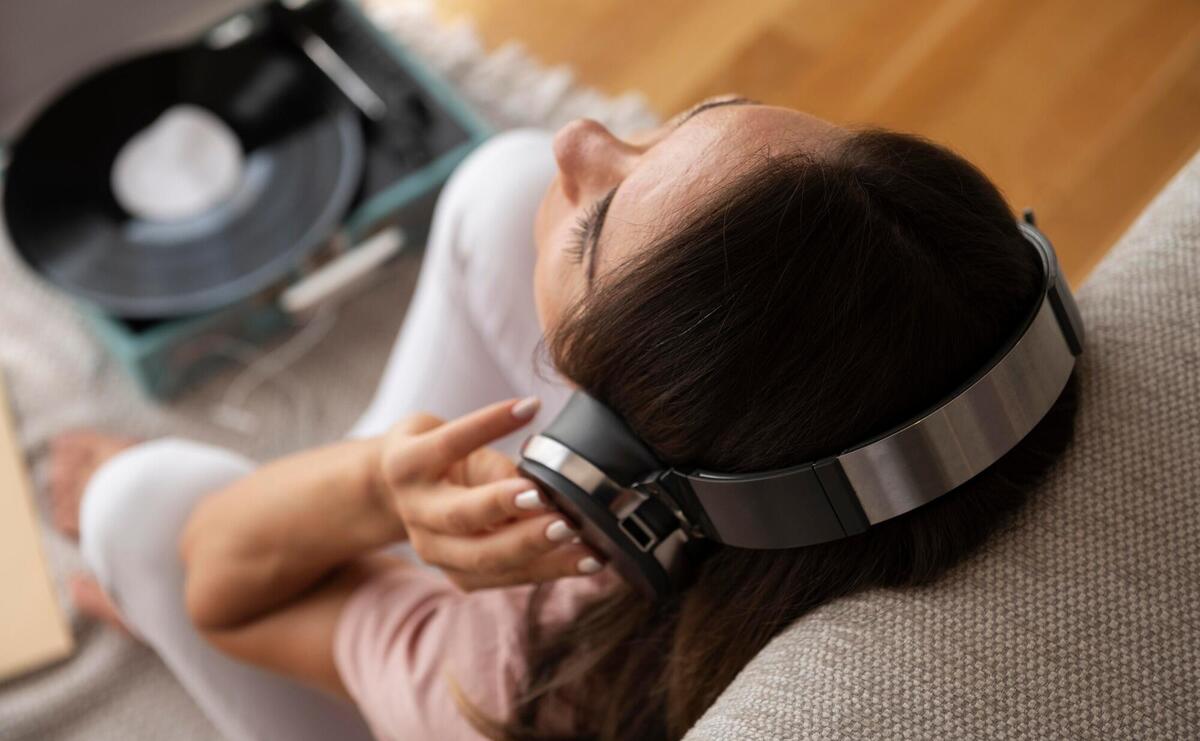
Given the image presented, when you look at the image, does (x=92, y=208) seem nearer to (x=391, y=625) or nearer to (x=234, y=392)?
(x=234, y=392)

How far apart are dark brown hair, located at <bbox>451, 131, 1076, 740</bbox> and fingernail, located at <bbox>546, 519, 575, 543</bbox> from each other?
0.30 ft

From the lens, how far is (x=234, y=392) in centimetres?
156

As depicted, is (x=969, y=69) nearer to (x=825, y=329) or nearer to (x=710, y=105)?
(x=710, y=105)

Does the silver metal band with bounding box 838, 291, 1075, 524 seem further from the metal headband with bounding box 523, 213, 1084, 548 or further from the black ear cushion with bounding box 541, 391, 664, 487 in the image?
the black ear cushion with bounding box 541, 391, 664, 487

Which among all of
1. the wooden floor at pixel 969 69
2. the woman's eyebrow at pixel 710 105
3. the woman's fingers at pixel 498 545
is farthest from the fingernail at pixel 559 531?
the wooden floor at pixel 969 69

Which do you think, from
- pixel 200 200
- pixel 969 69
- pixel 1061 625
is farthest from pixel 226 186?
pixel 1061 625

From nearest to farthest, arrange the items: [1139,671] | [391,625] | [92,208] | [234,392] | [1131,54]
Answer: [1139,671] → [391,625] → [92,208] → [234,392] → [1131,54]

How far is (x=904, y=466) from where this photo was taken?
58 cm

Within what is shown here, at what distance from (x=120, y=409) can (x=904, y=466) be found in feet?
4.16

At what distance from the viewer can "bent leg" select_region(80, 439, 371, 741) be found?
1025 millimetres

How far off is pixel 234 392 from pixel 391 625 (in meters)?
0.80

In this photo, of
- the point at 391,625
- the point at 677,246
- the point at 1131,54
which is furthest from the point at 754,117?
the point at 1131,54

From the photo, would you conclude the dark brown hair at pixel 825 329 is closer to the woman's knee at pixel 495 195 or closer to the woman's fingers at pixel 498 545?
the woman's fingers at pixel 498 545

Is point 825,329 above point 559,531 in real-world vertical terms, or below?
above
